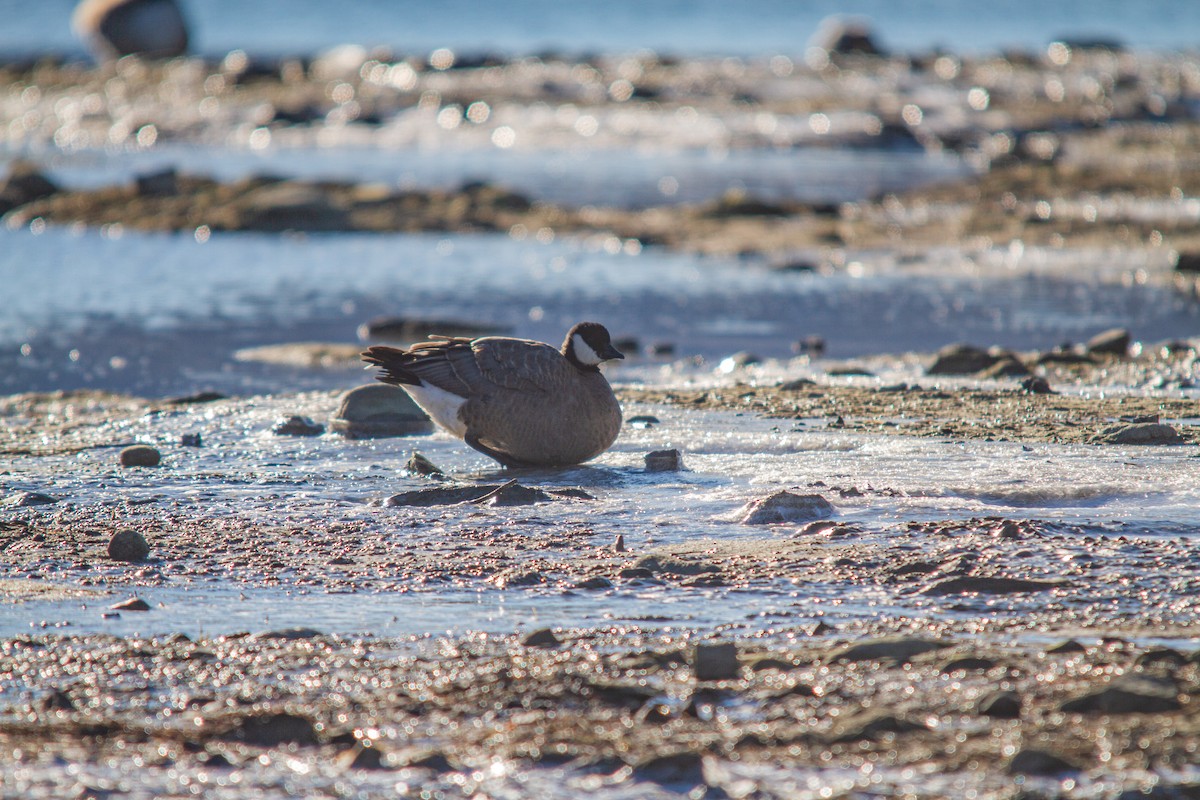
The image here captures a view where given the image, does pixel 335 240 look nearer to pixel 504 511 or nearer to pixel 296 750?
pixel 504 511

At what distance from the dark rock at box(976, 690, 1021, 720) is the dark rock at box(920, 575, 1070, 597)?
39.8 inches

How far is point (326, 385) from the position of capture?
30.3 feet

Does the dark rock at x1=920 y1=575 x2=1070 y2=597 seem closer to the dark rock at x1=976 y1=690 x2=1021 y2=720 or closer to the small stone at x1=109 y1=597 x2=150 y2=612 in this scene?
Result: the dark rock at x1=976 y1=690 x2=1021 y2=720

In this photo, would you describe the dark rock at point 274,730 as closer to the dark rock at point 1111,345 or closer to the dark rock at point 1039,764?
the dark rock at point 1039,764

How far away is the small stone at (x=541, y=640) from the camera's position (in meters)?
4.00

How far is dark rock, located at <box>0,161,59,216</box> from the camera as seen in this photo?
1812cm

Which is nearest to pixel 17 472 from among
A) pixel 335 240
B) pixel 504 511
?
pixel 504 511

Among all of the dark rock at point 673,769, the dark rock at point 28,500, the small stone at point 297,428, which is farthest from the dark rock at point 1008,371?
the dark rock at point 673,769

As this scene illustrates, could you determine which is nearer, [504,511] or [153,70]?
[504,511]

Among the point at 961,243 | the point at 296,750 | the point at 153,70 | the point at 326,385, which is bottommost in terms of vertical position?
the point at 296,750

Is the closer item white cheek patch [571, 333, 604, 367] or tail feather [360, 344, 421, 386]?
white cheek patch [571, 333, 604, 367]

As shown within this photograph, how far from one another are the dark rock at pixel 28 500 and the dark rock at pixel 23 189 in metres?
13.2

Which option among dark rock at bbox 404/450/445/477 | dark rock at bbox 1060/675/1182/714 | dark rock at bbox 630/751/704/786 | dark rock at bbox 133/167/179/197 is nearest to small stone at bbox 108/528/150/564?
dark rock at bbox 404/450/445/477

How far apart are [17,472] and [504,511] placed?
7.72 ft
